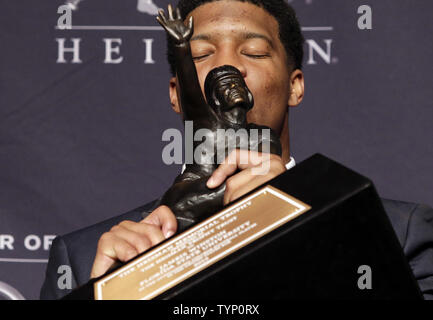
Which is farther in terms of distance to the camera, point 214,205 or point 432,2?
point 432,2

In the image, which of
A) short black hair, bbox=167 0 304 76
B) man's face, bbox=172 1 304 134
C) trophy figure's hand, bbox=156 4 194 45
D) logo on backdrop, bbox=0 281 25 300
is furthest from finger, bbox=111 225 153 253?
logo on backdrop, bbox=0 281 25 300

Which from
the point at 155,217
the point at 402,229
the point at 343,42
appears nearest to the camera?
the point at 155,217

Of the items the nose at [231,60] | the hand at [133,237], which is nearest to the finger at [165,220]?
the hand at [133,237]

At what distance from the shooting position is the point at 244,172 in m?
1.09

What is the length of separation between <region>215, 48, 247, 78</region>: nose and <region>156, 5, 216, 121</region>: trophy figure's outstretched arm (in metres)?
0.18

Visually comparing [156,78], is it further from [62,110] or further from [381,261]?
[381,261]

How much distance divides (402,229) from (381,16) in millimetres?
696

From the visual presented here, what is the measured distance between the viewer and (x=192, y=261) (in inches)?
33.1

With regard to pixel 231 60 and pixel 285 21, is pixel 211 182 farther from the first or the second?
pixel 285 21

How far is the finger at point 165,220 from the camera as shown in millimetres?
1109

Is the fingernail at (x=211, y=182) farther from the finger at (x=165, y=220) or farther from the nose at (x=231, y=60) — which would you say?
the nose at (x=231, y=60)

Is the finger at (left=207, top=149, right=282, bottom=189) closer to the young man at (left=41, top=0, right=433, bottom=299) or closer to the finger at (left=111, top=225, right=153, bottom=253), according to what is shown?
the finger at (left=111, top=225, right=153, bottom=253)
